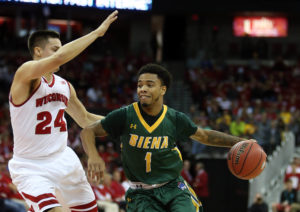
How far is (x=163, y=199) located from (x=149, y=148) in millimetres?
485

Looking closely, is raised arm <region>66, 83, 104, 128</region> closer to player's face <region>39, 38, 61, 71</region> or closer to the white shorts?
the white shorts

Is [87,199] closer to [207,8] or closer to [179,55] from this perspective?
[207,8]

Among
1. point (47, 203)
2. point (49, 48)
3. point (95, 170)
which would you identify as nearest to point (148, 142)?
point (95, 170)

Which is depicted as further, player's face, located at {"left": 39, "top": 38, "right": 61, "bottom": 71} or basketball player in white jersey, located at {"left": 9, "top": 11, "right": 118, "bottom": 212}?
player's face, located at {"left": 39, "top": 38, "right": 61, "bottom": 71}

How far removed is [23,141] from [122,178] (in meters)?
8.52

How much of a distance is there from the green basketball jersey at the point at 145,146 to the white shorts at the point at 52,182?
1.59 ft

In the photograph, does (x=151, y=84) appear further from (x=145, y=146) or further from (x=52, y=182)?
(x=52, y=182)

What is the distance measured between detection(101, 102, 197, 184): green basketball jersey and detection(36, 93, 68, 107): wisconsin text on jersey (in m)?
0.49

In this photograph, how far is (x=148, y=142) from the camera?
525cm

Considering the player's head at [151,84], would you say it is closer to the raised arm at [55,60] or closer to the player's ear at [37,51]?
the raised arm at [55,60]

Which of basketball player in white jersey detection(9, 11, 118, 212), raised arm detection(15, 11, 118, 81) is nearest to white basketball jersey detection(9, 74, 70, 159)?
basketball player in white jersey detection(9, 11, 118, 212)

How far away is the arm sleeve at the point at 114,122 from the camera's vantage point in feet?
17.3

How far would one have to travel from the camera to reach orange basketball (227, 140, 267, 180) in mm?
5406

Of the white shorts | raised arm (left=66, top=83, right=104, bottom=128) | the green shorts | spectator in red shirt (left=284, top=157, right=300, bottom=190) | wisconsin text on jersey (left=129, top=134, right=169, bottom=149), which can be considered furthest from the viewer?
spectator in red shirt (left=284, top=157, right=300, bottom=190)
